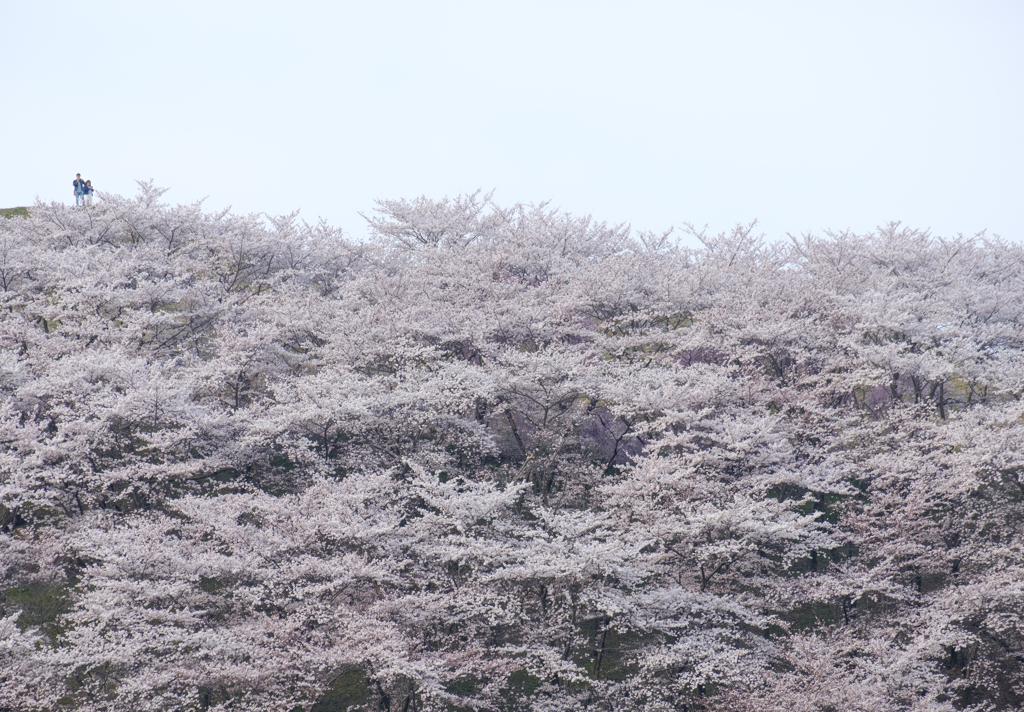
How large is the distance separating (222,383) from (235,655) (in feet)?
33.2

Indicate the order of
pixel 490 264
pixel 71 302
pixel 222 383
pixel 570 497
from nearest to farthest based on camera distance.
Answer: pixel 570 497 → pixel 222 383 → pixel 71 302 → pixel 490 264

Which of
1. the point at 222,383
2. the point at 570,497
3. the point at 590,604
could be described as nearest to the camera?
the point at 590,604

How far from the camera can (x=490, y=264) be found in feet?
104

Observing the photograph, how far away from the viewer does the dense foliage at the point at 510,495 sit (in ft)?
50.0

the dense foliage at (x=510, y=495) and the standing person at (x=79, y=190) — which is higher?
the standing person at (x=79, y=190)

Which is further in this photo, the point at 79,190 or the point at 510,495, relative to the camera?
the point at 79,190

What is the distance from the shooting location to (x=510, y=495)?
1733 cm

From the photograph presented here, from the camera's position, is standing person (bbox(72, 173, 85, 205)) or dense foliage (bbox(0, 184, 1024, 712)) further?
standing person (bbox(72, 173, 85, 205))

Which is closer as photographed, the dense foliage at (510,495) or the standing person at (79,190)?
the dense foliage at (510,495)

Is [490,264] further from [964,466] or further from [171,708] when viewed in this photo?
[171,708]

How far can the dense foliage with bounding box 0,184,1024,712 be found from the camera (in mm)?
15242

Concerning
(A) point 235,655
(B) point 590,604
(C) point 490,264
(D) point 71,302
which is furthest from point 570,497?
(D) point 71,302

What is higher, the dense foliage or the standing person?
the standing person

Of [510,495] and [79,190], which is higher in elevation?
[79,190]
